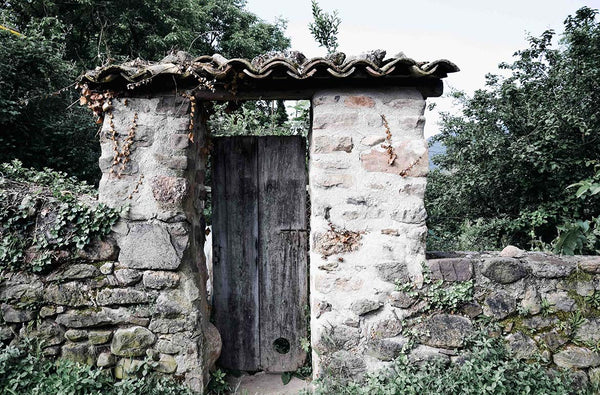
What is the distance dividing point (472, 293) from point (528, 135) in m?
3.33

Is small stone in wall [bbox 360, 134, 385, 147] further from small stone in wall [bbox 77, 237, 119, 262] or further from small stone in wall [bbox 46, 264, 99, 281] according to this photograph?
small stone in wall [bbox 46, 264, 99, 281]

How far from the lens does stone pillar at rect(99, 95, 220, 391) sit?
2.58 meters

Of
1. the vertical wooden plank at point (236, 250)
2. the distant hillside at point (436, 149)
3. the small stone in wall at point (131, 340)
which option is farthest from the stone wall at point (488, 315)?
the distant hillside at point (436, 149)

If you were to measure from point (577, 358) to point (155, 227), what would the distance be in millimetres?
2893

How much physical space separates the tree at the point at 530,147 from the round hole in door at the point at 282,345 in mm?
2874

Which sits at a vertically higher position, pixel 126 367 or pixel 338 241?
pixel 338 241

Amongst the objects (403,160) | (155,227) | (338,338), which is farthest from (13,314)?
(403,160)

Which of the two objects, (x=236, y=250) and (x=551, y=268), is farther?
(x=236, y=250)

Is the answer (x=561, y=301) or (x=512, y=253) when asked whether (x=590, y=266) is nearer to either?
(x=561, y=301)

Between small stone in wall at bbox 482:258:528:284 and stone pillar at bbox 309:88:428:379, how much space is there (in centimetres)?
44

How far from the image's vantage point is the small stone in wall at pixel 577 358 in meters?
2.49

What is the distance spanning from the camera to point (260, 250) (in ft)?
10.8

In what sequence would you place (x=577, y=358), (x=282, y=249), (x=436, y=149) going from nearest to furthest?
(x=577, y=358) < (x=282, y=249) < (x=436, y=149)

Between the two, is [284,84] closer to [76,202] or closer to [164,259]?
[164,259]
